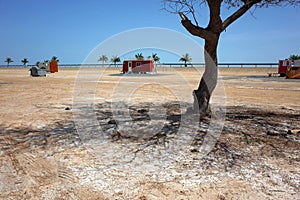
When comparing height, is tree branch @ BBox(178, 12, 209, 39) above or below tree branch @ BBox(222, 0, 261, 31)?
below

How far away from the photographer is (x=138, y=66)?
122ft

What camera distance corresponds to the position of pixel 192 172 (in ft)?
10.6

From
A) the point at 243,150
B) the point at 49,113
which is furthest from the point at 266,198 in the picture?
the point at 49,113

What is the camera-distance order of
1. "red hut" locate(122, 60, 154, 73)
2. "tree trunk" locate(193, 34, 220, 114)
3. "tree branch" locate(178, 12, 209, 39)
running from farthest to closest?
1. "red hut" locate(122, 60, 154, 73)
2. "tree trunk" locate(193, 34, 220, 114)
3. "tree branch" locate(178, 12, 209, 39)

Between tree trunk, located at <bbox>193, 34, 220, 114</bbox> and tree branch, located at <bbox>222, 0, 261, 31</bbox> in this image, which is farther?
tree trunk, located at <bbox>193, 34, 220, 114</bbox>

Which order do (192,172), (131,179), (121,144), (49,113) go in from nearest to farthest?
1. (131,179)
2. (192,172)
3. (121,144)
4. (49,113)

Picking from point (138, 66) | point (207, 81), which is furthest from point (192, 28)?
point (138, 66)

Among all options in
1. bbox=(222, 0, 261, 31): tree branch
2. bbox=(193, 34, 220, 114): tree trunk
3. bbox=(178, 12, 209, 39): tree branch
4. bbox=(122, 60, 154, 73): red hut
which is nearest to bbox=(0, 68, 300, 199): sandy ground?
bbox=(193, 34, 220, 114): tree trunk

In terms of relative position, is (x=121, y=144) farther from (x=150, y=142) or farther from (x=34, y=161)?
(x=34, y=161)

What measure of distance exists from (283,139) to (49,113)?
596cm

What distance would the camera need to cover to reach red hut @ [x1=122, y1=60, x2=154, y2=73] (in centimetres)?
3678

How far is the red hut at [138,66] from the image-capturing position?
36.8 meters

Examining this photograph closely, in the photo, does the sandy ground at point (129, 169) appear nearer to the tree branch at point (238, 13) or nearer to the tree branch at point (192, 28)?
the tree branch at point (192, 28)

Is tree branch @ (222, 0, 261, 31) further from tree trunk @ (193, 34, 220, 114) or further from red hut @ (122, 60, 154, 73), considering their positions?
red hut @ (122, 60, 154, 73)
